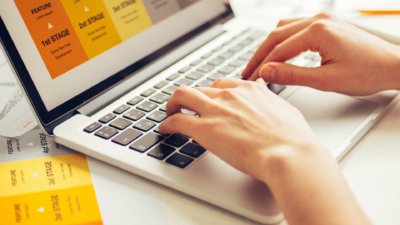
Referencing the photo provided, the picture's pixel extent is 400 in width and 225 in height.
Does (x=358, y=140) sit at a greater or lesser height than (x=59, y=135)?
lesser

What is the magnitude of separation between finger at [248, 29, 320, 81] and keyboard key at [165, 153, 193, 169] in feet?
0.91

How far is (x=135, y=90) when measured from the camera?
0.60 metres

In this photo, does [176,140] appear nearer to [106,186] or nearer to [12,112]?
[106,186]

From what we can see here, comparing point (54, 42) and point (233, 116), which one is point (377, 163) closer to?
point (233, 116)

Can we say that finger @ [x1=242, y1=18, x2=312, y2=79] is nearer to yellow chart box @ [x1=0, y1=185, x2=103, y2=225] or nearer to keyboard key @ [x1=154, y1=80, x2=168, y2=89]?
keyboard key @ [x1=154, y1=80, x2=168, y2=89]

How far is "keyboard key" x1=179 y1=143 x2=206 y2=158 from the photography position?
45 cm

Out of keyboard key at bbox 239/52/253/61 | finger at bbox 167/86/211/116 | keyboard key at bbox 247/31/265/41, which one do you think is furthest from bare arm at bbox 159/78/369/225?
keyboard key at bbox 247/31/265/41

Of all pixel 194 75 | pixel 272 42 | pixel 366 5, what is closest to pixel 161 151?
pixel 194 75

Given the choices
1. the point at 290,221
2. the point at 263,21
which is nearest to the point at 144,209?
the point at 290,221

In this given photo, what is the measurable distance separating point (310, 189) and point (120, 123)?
310 mm

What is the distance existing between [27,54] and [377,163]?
1.77ft

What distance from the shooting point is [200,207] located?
0.40 m

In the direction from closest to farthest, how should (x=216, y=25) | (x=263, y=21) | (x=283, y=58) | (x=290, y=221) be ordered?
(x=290, y=221) < (x=283, y=58) < (x=216, y=25) < (x=263, y=21)

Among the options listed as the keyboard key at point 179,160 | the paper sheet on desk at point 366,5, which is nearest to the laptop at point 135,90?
the keyboard key at point 179,160
